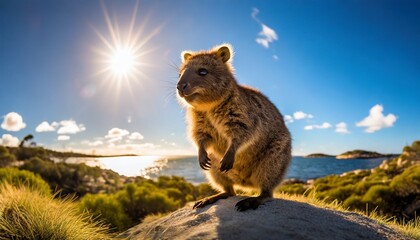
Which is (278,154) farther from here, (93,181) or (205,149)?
(93,181)

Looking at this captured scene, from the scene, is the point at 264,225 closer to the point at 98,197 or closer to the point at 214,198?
the point at 214,198

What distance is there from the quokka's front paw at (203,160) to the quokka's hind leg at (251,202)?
2.61ft

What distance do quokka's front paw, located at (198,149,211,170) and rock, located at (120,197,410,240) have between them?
0.62 metres

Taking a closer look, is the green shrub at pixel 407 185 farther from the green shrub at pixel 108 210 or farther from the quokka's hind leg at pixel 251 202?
the quokka's hind leg at pixel 251 202

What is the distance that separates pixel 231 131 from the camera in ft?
17.7

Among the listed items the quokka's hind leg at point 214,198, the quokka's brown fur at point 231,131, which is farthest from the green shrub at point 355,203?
the quokka's hind leg at point 214,198

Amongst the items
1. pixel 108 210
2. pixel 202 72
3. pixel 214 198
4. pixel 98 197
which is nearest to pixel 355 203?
pixel 108 210

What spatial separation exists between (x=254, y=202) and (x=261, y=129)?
3.88 ft

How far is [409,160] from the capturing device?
2945 cm

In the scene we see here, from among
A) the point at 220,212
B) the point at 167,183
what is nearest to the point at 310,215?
the point at 220,212

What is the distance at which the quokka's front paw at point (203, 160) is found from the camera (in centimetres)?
542

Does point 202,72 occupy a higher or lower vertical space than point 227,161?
higher

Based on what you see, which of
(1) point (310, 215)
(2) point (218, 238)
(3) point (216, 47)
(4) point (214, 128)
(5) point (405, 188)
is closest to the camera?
(2) point (218, 238)

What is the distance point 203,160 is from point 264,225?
62.1 inches
